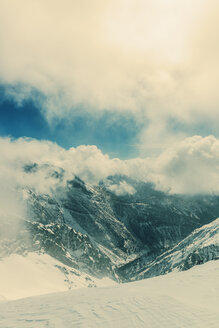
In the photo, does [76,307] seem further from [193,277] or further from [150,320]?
[193,277]

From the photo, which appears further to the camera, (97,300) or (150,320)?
(97,300)

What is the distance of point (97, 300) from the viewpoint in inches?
1363

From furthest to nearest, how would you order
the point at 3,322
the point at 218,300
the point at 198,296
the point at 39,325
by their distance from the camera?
the point at 198,296 → the point at 218,300 → the point at 3,322 → the point at 39,325

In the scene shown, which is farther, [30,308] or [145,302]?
[30,308]

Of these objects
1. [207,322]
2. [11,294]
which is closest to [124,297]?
[207,322]

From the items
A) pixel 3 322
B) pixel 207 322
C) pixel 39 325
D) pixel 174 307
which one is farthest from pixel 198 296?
pixel 3 322

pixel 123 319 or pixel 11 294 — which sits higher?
pixel 11 294

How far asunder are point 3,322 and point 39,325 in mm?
5161

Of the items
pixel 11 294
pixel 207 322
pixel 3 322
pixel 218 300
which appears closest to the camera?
pixel 207 322

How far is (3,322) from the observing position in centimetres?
2861

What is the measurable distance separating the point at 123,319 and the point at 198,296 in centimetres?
1274

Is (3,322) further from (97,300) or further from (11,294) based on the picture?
(11,294)

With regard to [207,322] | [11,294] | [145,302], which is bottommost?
[207,322]

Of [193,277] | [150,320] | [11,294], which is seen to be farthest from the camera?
[11,294]
